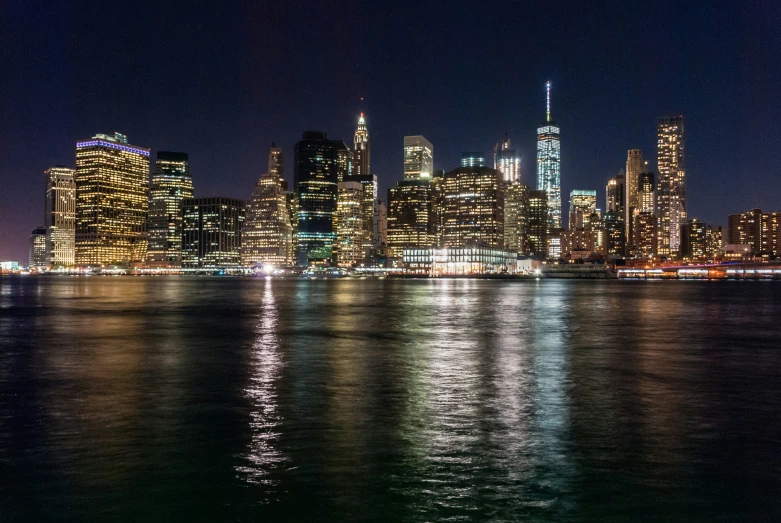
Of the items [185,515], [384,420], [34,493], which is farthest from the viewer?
[384,420]

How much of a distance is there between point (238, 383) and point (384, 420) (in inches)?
371

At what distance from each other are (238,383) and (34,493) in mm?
13586

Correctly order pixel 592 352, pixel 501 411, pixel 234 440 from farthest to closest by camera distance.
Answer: pixel 592 352 → pixel 501 411 → pixel 234 440

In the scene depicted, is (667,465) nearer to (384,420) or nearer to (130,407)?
(384,420)

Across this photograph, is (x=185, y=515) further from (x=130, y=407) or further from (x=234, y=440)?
(x=130, y=407)

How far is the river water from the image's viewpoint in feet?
42.5

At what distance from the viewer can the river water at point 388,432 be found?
42.5 ft

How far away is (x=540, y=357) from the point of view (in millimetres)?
35594

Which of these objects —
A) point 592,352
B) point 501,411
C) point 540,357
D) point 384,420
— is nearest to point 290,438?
point 384,420

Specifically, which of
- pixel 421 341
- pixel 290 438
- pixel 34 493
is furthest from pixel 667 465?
pixel 421 341

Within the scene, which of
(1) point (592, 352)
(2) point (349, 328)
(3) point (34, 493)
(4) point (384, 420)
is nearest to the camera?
(3) point (34, 493)

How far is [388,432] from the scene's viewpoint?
18500mm

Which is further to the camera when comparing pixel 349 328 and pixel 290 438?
pixel 349 328

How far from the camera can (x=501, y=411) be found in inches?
843
